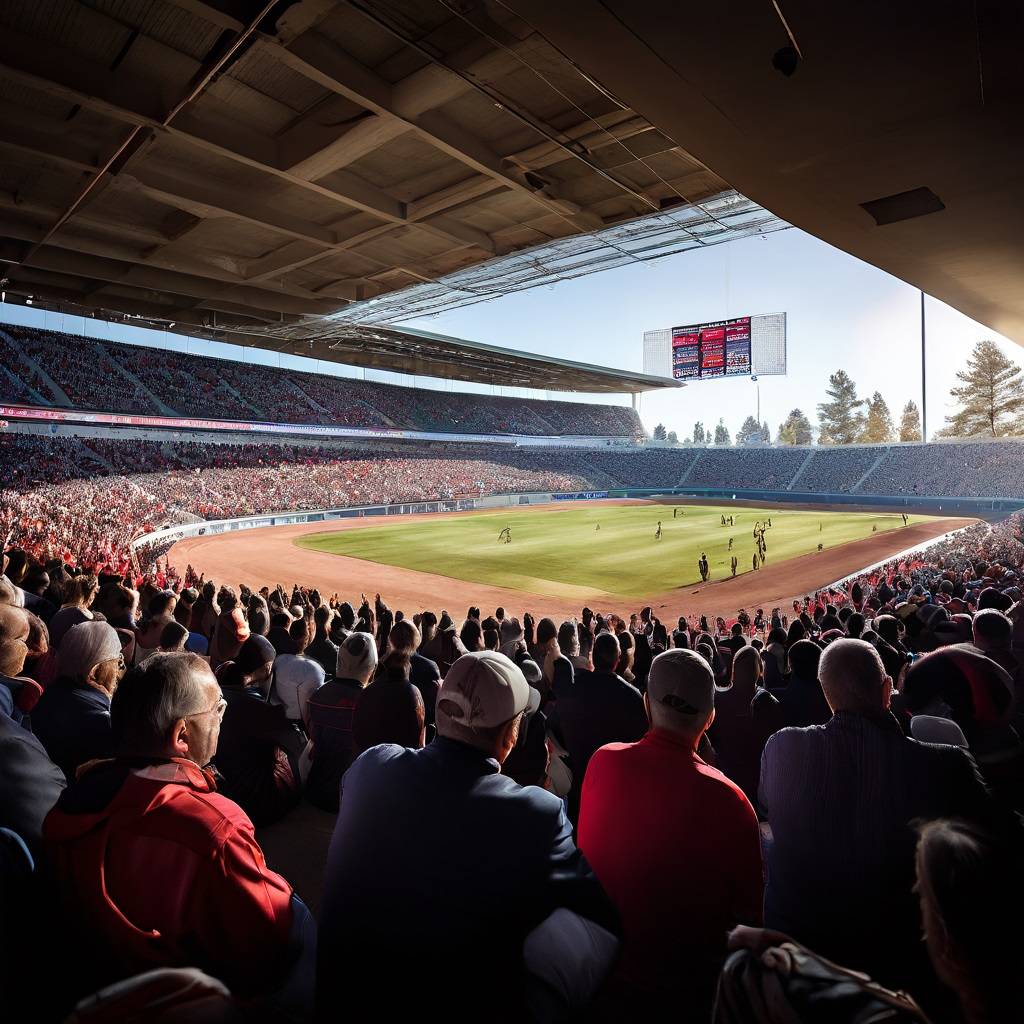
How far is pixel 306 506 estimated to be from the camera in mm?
50250

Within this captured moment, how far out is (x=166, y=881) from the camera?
6.44 ft

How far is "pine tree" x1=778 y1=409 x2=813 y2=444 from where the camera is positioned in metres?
137

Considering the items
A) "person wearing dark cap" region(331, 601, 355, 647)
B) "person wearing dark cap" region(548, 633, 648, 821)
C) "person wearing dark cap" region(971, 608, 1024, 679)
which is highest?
"person wearing dark cap" region(971, 608, 1024, 679)

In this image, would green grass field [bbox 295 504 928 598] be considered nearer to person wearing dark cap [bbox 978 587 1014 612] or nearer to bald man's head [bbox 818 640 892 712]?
person wearing dark cap [bbox 978 587 1014 612]

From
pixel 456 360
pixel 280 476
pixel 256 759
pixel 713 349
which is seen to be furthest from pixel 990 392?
pixel 256 759

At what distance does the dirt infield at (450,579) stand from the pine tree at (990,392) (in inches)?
2127

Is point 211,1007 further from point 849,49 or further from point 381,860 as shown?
point 849,49

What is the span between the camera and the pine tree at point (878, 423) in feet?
342

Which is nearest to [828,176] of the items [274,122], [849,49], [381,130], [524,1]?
[849,49]

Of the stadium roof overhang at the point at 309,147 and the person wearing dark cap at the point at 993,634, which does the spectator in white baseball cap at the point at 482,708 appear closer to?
the person wearing dark cap at the point at 993,634

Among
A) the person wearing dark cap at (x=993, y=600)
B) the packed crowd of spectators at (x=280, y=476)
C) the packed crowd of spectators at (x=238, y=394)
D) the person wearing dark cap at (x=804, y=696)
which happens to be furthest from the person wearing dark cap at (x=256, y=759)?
the packed crowd of spectators at (x=238, y=394)

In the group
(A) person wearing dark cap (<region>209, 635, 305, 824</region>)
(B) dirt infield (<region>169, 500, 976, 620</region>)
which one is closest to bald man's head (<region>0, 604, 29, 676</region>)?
(A) person wearing dark cap (<region>209, 635, 305, 824</region>)

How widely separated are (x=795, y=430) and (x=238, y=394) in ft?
383

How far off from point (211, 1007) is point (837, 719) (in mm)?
2571
